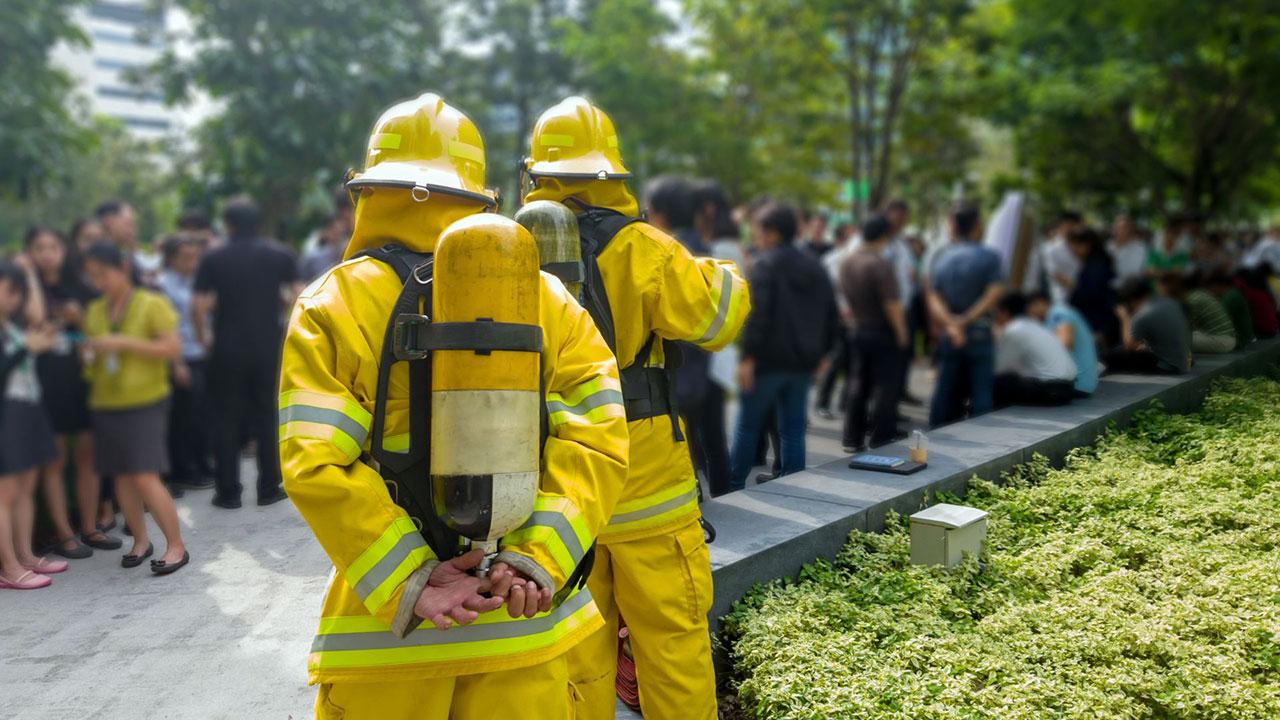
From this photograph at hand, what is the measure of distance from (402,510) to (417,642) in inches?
11.4

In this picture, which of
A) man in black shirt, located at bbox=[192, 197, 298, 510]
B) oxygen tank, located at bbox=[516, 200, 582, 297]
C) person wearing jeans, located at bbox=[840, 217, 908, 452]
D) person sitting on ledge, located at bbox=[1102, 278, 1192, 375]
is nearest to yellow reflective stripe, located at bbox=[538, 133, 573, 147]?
oxygen tank, located at bbox=[516, 200, 582, 297]

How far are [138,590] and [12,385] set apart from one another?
1.19 m

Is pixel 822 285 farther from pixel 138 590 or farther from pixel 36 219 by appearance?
pixel 36 219

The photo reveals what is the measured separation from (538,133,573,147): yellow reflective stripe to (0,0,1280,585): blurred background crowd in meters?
0.61

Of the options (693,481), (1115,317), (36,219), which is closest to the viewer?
(693,481)

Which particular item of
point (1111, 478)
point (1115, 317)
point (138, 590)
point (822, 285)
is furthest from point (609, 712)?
point (1115, 317)

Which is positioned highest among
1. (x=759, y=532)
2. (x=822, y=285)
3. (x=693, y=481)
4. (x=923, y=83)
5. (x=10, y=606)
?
(x=923, y=83)

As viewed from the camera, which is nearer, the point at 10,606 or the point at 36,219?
the point at 10,606

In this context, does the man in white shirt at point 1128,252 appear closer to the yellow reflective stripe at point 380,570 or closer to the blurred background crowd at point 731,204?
the blurred background crowd at point 731,204

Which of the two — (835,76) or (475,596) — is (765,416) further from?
(835,76)

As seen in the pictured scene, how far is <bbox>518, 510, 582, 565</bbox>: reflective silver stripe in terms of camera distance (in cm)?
220

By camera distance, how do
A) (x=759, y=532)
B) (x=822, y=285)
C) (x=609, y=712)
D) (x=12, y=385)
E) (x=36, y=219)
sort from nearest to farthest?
(x=609, y=712) < (x=759, y=532) < (x=12, y=385) < (x=822, y=285) < (x=36, y=219)

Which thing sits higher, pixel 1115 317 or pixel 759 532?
pixel 1115 317

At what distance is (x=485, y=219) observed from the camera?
2.12 metres
